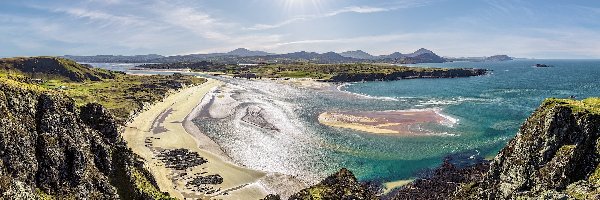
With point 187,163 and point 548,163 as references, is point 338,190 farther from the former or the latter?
point 187,163

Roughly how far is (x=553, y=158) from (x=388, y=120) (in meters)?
93.5

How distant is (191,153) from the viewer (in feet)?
275

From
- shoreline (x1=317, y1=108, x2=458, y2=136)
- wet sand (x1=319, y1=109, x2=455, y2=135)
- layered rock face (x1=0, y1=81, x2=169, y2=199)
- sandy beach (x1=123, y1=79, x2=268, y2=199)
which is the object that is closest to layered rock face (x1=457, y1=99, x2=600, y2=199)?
layered rock face (x1=0, y1=81, x2=169, y2=199)

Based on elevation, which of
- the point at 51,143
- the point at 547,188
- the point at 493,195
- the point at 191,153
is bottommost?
the point at 191,153

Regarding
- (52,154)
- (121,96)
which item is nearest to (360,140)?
(52,154)

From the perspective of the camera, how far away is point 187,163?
7706 centimetres

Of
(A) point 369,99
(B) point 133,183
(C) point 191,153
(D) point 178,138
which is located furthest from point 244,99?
(B) point 133,183

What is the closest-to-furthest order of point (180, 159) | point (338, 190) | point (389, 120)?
point (338, 190)
point (180, 159)
point (389, 120)

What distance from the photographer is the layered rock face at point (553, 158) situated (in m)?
24.4

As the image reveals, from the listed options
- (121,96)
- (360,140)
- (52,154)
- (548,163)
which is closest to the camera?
(52,154)

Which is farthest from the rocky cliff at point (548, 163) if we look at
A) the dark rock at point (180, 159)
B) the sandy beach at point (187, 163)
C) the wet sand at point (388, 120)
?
the wet sand at point (388, 120)

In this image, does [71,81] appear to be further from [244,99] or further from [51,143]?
[51,143]

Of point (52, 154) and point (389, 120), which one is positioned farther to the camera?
point (389, 120)

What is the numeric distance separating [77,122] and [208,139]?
69789 mm
